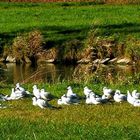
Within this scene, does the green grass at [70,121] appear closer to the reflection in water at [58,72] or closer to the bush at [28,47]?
the reflection in water at [58,72]

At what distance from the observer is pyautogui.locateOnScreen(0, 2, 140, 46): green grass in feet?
112

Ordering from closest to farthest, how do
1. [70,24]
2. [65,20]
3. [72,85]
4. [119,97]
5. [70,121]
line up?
[70,121]
[119,97]
[72,85]
[70,24]
[65,20]

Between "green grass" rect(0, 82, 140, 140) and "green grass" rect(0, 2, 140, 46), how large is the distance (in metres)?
16.8

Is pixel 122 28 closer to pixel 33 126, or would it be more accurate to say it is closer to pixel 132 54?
pixel 132 54

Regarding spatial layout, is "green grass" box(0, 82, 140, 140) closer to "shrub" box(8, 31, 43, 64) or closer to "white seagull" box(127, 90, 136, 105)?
"white seagull" box(127, 90, 136, 105)

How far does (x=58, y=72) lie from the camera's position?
92.4 feet

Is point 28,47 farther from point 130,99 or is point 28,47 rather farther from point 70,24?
point 130,99

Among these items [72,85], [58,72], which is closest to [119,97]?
[72,85]

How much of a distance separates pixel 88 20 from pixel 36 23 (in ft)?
9.03

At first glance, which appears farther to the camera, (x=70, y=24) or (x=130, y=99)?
(x=70, y=24)

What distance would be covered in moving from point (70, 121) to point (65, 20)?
80.1ft

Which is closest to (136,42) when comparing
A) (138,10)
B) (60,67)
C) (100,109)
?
(60,67)

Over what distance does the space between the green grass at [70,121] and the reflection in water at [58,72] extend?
635cm

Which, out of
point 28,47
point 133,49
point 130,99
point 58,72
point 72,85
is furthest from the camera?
point 28,47
